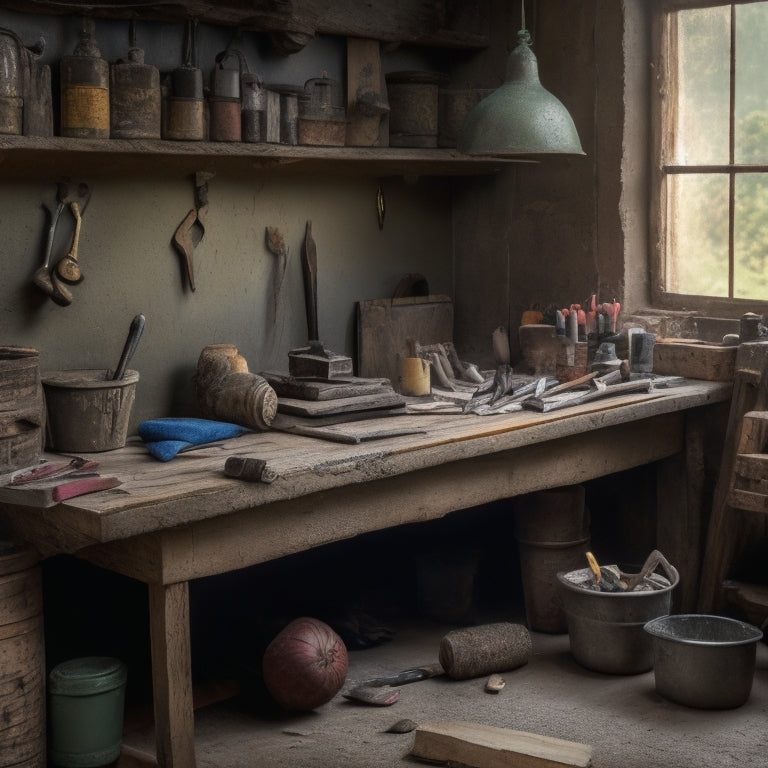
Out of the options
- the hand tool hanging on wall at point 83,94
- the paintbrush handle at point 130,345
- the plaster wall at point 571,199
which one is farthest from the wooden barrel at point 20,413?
the plaster wall at point 571,199

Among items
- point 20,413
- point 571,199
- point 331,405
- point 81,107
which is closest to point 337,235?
point 571,199

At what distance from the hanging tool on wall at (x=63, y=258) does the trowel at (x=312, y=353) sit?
2.82 feet

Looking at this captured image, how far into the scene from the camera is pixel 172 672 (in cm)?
338

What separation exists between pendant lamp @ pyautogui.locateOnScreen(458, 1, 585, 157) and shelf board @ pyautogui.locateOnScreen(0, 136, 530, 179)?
2.19ft

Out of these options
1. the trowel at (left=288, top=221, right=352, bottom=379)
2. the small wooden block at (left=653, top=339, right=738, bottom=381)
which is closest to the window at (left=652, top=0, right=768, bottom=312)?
the small wooden block at (left=653, top=339, right=738, bottom=381)

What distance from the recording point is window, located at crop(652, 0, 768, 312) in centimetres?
501

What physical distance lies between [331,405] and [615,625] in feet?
4.47

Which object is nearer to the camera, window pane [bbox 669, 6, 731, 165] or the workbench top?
the workbench top

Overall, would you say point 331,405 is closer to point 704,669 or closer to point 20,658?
point 20,658

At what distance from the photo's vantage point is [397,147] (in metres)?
5.06

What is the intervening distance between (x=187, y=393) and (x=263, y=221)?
0.79 m

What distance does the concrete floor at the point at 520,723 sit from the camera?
378 cm

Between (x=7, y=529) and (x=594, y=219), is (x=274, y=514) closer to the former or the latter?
(x=7, y=529)

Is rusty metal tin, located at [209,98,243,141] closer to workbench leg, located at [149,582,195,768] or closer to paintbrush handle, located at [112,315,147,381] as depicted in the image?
paintbrush handle, located at [112,315,147,381]
